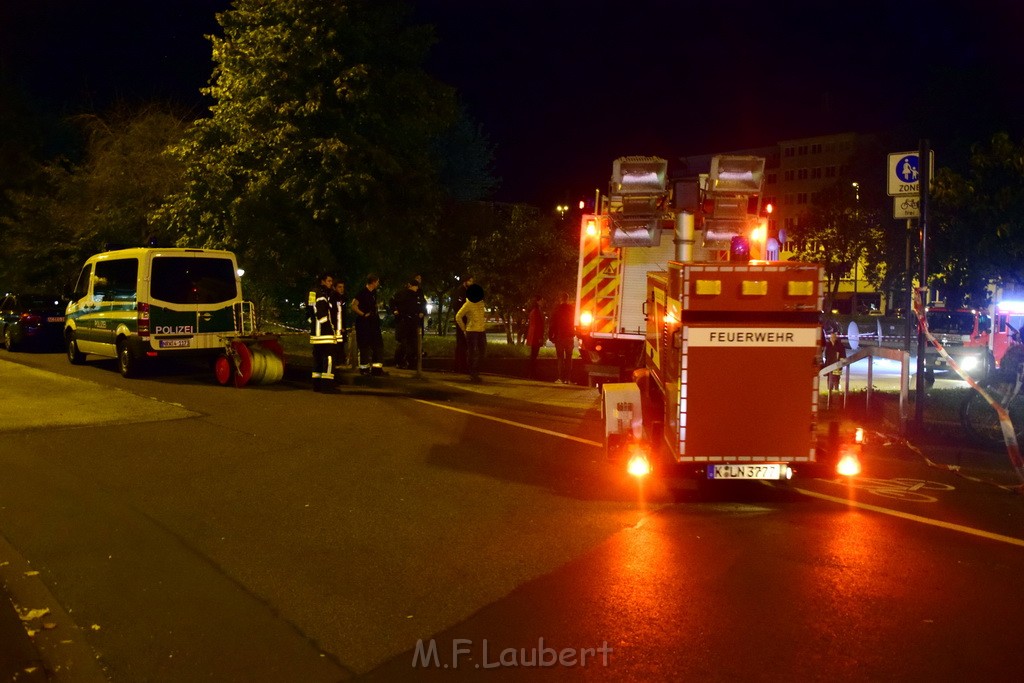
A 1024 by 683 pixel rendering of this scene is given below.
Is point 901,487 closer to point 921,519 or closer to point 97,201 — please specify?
point 921,519

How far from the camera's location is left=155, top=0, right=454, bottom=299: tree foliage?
20.2 metres

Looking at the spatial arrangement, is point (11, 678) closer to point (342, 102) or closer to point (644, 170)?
point (644, 170)

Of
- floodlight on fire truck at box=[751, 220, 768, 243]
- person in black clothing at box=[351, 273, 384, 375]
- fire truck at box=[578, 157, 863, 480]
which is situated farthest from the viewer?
person in black clothing at box=[351, 273, 384, 375]

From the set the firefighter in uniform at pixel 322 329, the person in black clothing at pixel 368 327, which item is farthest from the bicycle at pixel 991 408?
the person in black clothing at pixel 368 327

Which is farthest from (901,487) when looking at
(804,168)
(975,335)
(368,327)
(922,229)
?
(804,168)

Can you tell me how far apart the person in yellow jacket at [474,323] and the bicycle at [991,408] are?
26.7ft

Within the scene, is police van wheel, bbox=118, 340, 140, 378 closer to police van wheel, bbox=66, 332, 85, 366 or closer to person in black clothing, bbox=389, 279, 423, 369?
police van wheel, bbox=66, 332, 85, 366

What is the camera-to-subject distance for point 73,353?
19438 mm

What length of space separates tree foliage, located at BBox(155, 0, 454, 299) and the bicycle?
13.0 metres

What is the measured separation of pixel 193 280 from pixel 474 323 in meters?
4.90

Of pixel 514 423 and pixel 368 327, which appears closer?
pixel 514 423

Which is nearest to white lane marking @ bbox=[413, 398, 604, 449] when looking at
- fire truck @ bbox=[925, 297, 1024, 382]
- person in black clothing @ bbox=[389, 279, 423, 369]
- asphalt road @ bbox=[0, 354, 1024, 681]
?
asphalt road @ bbox=[0, 354, 1024, 681]

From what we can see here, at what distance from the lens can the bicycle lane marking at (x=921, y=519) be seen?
6.99 meters

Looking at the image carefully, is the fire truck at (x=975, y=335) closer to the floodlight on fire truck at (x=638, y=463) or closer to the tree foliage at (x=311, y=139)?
the floodlight on fire truck at (x=638, y=463)
